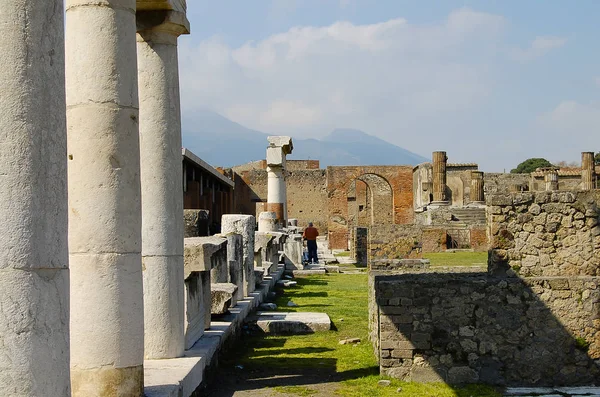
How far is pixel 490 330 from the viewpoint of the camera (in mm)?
6801

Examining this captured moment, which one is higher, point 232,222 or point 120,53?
point 120,53

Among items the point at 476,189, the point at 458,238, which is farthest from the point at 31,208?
the point at 476,189

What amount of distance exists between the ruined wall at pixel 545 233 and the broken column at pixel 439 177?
121 feet

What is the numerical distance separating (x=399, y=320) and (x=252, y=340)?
2527 mm

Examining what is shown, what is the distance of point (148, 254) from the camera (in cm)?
596

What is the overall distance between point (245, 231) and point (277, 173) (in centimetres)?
Answer: 1254

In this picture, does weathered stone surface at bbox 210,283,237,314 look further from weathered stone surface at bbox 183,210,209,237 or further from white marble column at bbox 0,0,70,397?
white marble column at bbox 0,0,70,397

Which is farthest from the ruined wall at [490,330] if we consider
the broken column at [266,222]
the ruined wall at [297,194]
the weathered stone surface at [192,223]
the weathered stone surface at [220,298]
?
the ruined wall at [297,194]

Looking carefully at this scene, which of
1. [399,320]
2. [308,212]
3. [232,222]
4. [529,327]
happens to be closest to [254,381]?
[399,320]

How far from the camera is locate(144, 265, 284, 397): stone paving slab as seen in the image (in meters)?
5.05

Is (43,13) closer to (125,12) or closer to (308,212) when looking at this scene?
(125,12)

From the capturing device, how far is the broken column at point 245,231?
12.0m

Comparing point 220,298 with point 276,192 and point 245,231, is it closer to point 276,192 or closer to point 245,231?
point 245,231

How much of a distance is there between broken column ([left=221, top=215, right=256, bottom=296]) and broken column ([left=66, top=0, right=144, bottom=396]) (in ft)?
23.7
